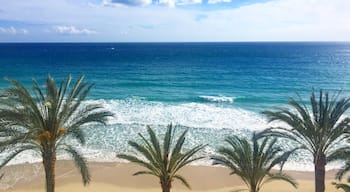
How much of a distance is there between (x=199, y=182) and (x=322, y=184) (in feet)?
24.0

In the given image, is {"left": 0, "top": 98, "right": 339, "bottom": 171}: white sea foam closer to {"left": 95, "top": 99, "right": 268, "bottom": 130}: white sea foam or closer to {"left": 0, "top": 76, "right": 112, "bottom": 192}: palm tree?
{"left": 95, "top": 99, "right": 268, "bottom": 130}: white sea foam

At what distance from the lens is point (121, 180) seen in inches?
846

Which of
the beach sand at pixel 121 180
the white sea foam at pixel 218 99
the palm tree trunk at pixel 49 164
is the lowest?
the beach sand at pixel 121 180

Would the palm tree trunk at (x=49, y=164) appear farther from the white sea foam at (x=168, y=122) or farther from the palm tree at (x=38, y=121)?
the white sea foam at (x=168, y=122)

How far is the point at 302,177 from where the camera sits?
2173cm

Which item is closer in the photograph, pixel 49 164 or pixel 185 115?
pixel 49 164

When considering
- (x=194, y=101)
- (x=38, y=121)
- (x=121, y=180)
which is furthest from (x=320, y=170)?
(x=194, y=101)

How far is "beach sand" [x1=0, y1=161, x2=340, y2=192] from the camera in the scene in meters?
20.4

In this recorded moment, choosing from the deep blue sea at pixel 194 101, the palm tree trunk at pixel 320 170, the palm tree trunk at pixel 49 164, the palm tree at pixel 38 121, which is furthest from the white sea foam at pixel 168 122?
the palm tree at pixel 38 121

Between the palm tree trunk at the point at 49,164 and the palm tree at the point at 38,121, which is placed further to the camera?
the palm tree trunk at the point at 49,164

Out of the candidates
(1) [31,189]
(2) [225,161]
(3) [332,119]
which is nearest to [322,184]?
(3) [332,119]

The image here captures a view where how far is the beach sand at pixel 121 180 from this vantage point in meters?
20.4

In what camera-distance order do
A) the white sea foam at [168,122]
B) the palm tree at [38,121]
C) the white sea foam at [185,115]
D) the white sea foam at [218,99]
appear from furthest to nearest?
1. the white sea foam at [218,99]
2. the white sea foam at [185,115]
3. the white sea foam at [168,122]
4. the palm tree at [38,121]

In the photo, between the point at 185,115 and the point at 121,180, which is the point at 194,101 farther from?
the point at 121,180
